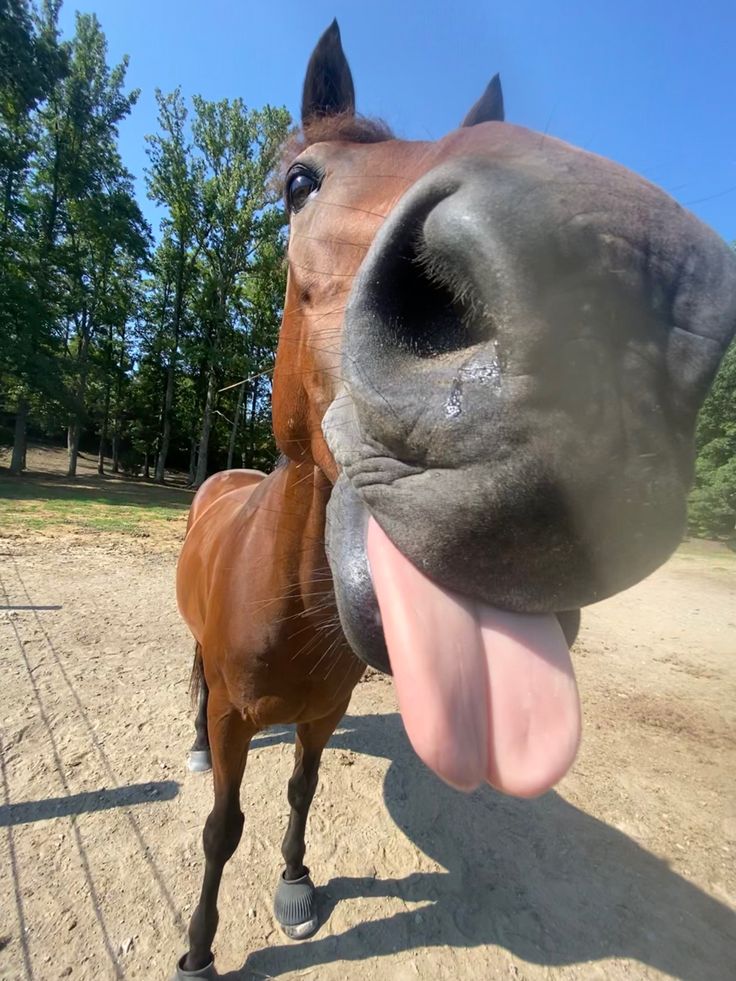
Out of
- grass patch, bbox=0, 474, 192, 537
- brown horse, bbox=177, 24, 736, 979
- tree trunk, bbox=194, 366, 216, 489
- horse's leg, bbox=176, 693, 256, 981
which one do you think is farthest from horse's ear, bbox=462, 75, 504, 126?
tree trunk, bbox=194, 366, 216, 489

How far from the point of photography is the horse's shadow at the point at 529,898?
232 centimetres

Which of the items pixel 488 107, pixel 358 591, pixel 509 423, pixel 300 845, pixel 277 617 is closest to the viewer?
pixel 509 423

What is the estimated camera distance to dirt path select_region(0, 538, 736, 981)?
2258 mm

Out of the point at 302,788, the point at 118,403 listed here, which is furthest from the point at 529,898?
the point at 118,403

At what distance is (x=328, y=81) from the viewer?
1688 mm

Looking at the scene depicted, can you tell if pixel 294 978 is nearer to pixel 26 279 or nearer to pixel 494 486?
pixel 494 486

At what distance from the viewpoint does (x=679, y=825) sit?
3186 mm

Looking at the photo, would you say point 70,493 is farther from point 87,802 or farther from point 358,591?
point 358,591

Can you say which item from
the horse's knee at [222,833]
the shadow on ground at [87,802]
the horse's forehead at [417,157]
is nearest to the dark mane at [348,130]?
the horse's forehead at [417,157]

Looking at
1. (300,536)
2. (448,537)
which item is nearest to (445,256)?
(448,537)

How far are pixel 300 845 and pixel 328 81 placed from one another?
3.30 meters

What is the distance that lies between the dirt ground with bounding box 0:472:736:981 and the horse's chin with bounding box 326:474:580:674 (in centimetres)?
219

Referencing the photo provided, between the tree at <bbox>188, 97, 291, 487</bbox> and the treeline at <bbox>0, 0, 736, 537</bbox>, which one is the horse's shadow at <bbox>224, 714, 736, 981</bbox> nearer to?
the treeline at <bbox>0, 0, 736, 537</bbox>

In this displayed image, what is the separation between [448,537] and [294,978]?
8.20ft
